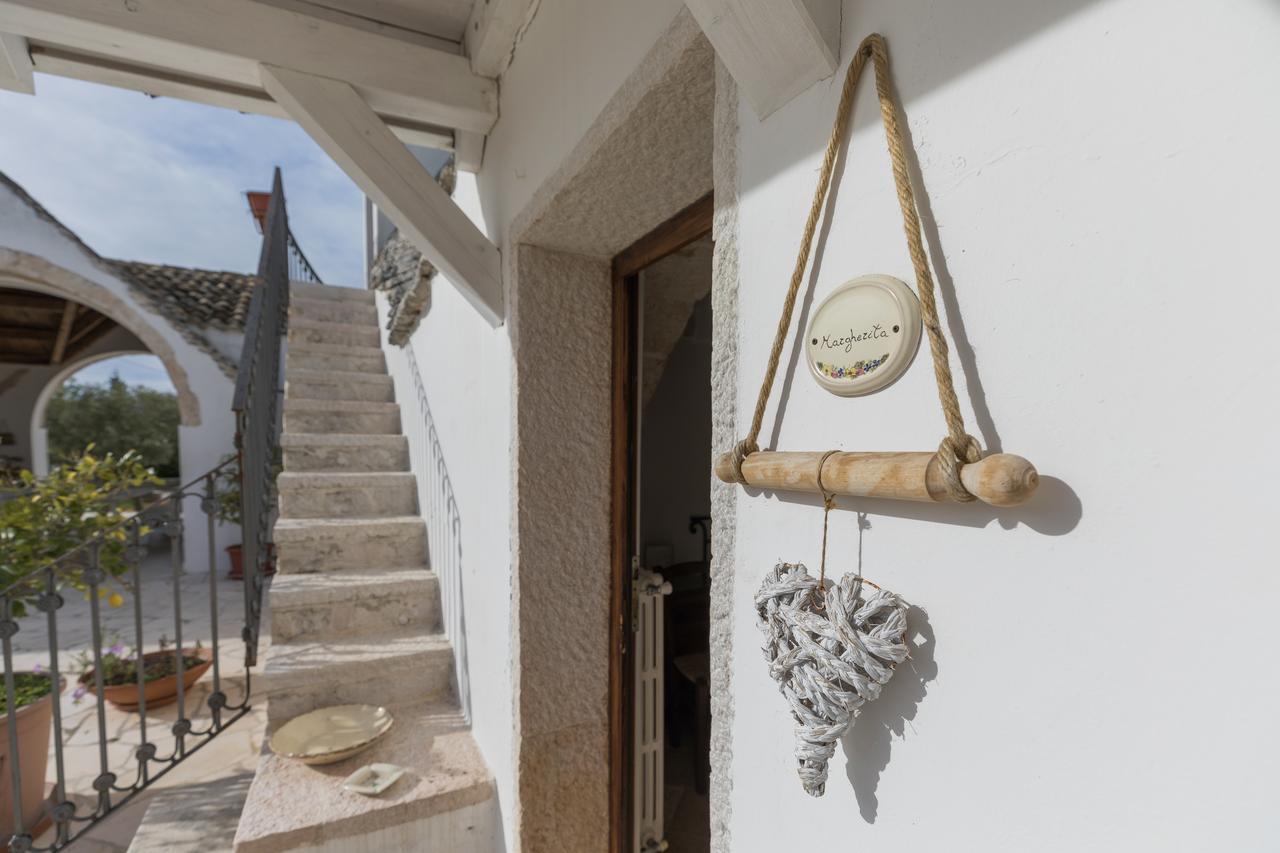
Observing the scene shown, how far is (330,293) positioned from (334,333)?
88cm

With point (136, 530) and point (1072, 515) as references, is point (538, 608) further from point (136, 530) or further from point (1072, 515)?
point (136, 530)

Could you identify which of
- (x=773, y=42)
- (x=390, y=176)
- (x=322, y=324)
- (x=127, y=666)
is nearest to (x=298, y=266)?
(x=322, y=324)

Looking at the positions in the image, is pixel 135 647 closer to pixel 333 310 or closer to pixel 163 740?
pixel 163 740

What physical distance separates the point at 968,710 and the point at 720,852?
484 mm

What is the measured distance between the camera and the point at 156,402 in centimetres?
1140

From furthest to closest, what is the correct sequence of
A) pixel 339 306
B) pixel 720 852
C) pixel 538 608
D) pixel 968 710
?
pixel 339 306, pixel 538 608, pixel 720 852, pixel 968 710

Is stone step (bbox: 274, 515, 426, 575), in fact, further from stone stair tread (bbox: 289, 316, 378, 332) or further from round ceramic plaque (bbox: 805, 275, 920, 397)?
round ceramic plaque (bbox: 805, 275, 920, 397)

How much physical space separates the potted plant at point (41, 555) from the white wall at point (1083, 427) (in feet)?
8.34

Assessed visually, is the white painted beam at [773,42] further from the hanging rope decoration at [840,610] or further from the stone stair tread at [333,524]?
the stone stair tread at [333,524]

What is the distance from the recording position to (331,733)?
1929 mm

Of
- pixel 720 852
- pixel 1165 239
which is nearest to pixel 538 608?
pixel 720 852

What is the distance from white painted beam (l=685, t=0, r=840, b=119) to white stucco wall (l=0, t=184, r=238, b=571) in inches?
230

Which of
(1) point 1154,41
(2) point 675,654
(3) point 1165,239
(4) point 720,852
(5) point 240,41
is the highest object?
(5) point 240,41

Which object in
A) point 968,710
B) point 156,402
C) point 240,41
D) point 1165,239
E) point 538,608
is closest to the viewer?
point 1165,239
